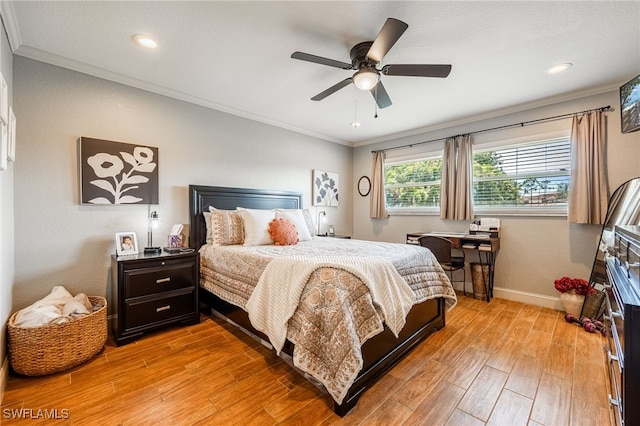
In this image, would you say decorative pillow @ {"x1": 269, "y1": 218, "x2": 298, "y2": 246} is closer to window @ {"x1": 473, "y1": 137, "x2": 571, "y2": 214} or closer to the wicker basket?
the wicker basket

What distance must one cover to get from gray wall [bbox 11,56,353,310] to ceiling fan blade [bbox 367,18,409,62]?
92.8 inches

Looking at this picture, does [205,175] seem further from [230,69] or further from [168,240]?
[230,69]

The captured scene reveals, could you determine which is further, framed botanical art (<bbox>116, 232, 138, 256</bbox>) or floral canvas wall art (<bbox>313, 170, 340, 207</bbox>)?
floral canvas wall art (<bbox>313, 170, 340, 207</bbox>)

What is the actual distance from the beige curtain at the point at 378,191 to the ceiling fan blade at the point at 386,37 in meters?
3.05

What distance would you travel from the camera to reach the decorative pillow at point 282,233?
309 cm

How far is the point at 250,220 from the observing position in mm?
3166

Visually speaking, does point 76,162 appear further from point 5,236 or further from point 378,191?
point 378,191

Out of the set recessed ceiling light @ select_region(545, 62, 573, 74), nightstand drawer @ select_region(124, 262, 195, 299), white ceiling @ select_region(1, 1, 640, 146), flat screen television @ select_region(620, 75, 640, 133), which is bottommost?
nightstand drawer @ select_region(124, 262, 195, 299)

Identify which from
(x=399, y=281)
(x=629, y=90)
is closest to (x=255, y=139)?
(x=399, y=281)

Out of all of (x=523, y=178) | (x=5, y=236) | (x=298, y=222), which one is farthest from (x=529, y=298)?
(x=5, y=236)

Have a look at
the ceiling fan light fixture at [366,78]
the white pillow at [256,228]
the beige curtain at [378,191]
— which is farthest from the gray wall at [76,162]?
the beige curtain at [378,191]

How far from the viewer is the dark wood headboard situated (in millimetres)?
3264

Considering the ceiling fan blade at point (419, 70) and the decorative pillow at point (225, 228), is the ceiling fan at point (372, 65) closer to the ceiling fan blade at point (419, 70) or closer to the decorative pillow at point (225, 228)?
the ceiling fan blade at point (419, 70)

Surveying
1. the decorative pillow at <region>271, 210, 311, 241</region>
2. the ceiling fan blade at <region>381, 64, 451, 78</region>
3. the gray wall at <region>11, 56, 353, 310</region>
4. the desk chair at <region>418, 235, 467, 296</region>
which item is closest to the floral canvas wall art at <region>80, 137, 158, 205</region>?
the gray wall at <region>11, 56, 353, 310</region>
